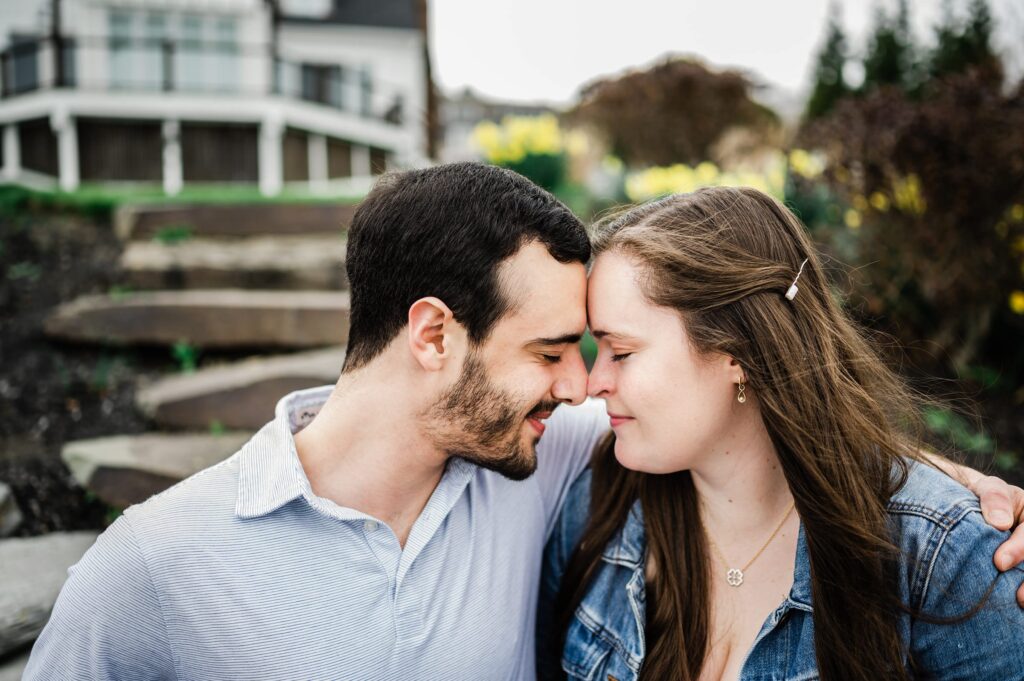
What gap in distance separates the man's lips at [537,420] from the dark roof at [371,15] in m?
22.2

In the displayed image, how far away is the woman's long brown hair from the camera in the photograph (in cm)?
171

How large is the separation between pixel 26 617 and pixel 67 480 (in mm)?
1260

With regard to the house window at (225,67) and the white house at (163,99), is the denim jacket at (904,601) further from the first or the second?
the house window at (225,67)

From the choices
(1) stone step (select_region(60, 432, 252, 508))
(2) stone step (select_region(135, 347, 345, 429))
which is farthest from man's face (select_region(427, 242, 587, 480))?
(2) stone step (select_region(135, 347, 345, 429))

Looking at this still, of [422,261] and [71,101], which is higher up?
[71,101]

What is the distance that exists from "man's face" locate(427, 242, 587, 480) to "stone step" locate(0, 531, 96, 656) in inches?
55.4

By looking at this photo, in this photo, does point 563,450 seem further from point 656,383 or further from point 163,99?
point 163,99

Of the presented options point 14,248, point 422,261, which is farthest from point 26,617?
point 14,248

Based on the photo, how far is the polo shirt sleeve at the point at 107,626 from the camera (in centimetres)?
154

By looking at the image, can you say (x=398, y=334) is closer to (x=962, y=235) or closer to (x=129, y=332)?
(x=129, y=332)

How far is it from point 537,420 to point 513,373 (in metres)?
0.18

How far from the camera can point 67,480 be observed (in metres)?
3.27

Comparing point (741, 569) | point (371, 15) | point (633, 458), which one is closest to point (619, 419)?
point (633, 458)

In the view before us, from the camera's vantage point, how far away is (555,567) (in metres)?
2.26
